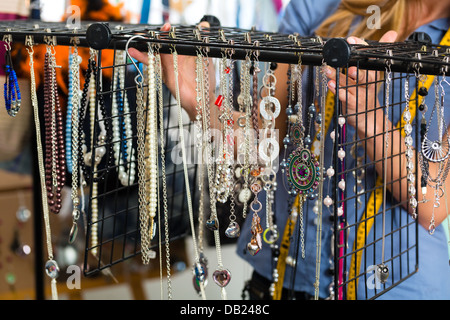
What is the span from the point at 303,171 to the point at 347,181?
1.24 ft

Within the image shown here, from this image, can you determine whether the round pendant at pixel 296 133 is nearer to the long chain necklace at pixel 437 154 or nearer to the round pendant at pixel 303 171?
the round pendant at pixel 303 171

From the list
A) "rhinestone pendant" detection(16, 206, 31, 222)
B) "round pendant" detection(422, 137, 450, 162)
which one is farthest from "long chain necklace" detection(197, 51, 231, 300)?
"rhinestone pendant" detection(16, 206, 31, 222)

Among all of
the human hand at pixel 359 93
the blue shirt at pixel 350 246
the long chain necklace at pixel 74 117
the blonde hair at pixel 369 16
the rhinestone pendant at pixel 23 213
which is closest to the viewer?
the human hand at pixel 359 93

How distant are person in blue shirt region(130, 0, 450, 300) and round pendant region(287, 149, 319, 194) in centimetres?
16

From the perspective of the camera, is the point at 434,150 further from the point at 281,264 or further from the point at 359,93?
the point at 281,264

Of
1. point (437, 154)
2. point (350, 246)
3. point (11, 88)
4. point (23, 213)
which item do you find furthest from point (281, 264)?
point (23, 213)

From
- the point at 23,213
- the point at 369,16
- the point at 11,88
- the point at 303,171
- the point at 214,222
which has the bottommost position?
the point at 23,213

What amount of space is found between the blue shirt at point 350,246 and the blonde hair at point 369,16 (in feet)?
0.21

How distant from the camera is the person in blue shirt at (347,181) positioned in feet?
4.41

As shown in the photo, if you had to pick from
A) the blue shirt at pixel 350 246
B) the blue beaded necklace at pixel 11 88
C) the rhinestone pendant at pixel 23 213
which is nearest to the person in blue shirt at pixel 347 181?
the blue shirt at pixel 350 246

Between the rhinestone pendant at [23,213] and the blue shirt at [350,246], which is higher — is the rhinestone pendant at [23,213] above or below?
below

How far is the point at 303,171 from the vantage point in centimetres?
106

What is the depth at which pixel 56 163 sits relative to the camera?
46.3 inches

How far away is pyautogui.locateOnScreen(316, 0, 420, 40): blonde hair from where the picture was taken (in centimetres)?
146
